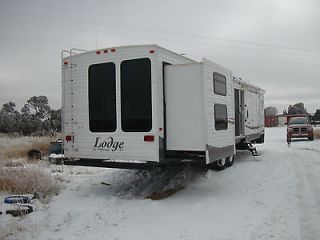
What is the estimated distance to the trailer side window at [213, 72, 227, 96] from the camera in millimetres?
9172

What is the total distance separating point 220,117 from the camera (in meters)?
9.44

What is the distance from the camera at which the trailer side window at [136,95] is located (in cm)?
829

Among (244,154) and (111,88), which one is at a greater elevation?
(111,88)

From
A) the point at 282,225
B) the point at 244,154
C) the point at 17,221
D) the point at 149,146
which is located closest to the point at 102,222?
the point at 17,221

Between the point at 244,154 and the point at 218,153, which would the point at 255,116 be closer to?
the point at 244,154

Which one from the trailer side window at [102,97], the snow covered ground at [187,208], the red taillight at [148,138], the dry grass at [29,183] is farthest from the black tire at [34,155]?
the red taillight at [148,138]

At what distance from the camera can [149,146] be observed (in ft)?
27.0

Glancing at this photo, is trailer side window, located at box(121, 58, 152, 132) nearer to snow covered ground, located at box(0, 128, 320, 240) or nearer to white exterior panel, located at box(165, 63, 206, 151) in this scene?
white exterior panel, located at box(165, 63, 206, 151)

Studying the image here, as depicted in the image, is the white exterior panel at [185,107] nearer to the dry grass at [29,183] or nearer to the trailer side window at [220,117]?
the trailer side window at [220,117]

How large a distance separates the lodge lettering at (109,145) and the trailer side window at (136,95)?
0.37 meters

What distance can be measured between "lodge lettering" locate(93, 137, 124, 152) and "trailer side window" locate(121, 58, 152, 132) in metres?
0.37

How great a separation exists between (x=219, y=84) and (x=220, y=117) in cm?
81

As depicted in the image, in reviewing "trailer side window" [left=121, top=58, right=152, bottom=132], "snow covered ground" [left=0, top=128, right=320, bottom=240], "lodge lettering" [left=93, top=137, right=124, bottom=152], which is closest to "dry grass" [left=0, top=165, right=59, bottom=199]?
"snow covered ground" [left=0, top=128, right=320, bottom=240]

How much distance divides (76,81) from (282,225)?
564 cm
